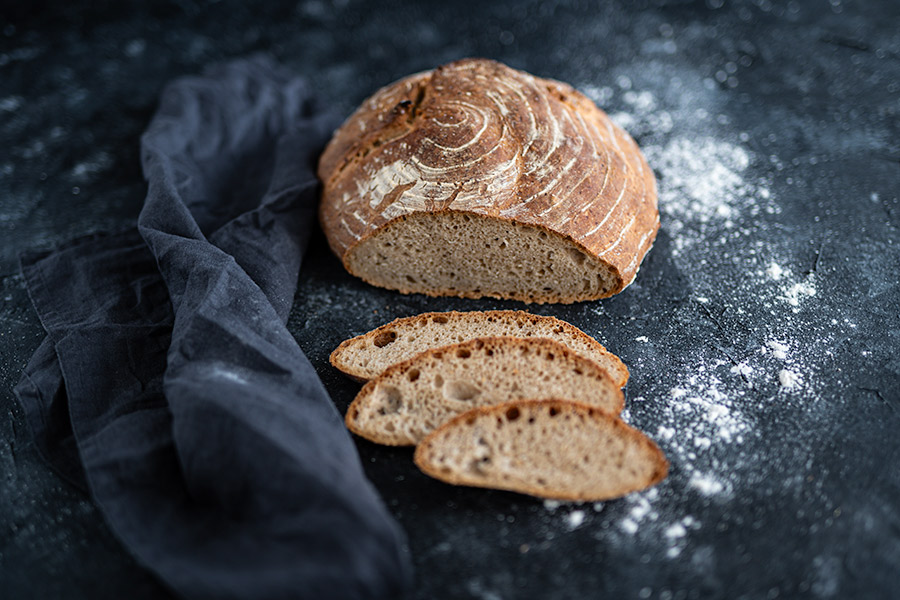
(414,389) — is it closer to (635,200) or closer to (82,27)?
(635,200)

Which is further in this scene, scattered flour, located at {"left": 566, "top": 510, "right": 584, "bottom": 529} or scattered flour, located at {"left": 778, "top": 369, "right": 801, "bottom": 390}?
scattered flour, located at {"left": 778, "top": 369, "right": 801, "bottom": 390}

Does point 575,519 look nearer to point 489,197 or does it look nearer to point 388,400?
point 388,400

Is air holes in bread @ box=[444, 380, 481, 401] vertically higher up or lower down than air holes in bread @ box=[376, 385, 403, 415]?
Result: higher up

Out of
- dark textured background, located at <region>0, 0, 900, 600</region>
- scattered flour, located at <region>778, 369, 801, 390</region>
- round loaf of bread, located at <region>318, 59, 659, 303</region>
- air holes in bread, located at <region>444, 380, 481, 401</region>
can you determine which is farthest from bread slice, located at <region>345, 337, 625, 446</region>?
scattered flour, located at <region>778, 369, 801, 390</region>

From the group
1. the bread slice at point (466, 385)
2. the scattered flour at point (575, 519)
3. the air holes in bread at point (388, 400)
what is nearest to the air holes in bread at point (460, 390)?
the bread slice at point (466, 385)

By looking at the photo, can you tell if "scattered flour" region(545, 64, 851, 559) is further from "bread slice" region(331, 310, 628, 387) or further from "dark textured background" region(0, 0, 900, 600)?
"bread slice" region(331, 310, 628, 387)

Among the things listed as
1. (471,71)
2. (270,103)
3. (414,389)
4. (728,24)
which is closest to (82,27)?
(270,103)
